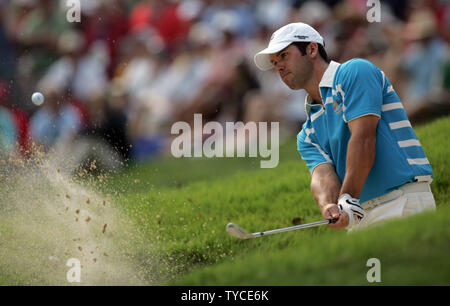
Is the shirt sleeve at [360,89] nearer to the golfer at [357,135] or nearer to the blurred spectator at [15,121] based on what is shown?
the golfer at [357,135]

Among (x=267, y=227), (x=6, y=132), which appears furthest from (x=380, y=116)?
(x=6, y=132)

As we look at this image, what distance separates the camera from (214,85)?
258 inches

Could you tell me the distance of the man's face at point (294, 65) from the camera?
319 centimetres

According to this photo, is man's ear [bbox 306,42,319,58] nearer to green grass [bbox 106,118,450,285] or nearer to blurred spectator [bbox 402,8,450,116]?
green grass [bbox 106,118,450,285]

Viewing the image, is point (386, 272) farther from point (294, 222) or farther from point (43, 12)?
point (43, 12)

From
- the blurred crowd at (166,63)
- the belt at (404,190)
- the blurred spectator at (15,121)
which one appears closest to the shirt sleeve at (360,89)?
the belt at (404,190)

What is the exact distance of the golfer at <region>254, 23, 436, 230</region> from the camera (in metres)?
2.84

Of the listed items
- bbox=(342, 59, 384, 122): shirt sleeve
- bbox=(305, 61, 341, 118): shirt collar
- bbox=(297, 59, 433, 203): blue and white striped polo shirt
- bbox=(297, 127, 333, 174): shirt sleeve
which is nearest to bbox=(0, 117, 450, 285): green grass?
bbox=(297, 59, 433, 203): blue and white striped polo shirt

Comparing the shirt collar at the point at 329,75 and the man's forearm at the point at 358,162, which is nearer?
the man's forearm at the point at 358,162

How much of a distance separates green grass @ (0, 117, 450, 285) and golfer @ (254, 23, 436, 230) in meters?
0.17

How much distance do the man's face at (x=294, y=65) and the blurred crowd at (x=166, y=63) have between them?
7.86 ft

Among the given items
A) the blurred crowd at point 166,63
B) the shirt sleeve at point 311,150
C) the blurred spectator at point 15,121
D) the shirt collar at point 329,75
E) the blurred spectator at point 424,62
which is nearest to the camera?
the shirt collar at point 329,75

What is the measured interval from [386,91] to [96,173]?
2663 mm
